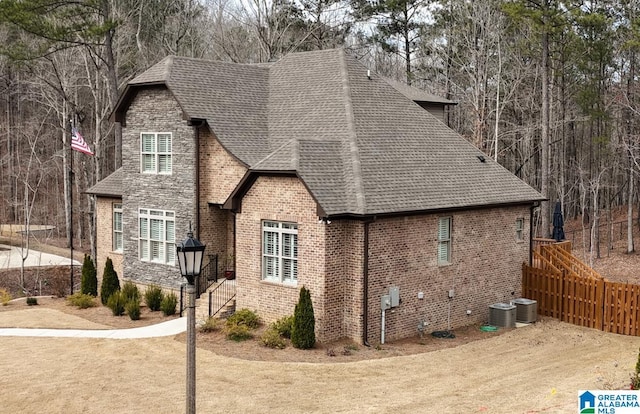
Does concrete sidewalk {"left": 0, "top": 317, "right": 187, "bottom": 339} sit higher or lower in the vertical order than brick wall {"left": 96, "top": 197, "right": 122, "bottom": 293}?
lower

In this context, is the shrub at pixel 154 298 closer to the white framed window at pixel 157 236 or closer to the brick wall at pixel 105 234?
the white framed window at pixel 157 236

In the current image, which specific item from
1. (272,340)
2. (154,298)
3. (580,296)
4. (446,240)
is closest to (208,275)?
(154,298)

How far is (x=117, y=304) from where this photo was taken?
22609 millimetres

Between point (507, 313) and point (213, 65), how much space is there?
12598 millimetres

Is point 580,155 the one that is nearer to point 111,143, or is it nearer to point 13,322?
point 111,143

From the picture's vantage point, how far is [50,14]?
3388 centimetres

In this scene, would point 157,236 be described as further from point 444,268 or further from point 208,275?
point 444,268

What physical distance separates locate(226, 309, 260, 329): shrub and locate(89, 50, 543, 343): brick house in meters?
0.49

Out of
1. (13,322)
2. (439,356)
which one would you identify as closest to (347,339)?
(439,356)

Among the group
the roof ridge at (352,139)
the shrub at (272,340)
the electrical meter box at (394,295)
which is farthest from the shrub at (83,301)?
the electrical meter box at (394,295)

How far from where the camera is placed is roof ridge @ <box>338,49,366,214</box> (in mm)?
18311

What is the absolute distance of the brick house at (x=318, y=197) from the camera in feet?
60.1

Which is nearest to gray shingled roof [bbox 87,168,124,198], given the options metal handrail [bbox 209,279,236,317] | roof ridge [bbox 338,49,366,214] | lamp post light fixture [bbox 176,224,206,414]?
metal handrail [bbox 209,279,236,317]

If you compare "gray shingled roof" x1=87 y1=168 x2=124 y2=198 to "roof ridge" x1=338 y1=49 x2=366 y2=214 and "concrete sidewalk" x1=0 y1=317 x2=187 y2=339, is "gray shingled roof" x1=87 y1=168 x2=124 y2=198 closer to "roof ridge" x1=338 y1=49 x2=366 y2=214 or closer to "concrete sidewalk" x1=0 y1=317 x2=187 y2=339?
"concrete sidewalk" x1=0 y1=317 x2=187 y2=339
